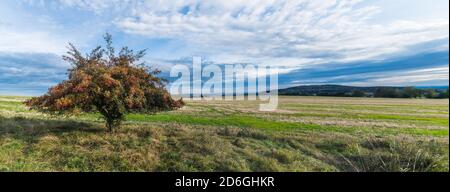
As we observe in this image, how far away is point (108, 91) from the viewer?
10.2 meters

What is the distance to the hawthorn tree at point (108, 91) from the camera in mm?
10250

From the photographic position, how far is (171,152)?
9188mm

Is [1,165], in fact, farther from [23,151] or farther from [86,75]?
[86,75]

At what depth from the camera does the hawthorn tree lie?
404 inches

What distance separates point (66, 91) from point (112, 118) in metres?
2.24

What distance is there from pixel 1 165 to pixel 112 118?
4314 mm

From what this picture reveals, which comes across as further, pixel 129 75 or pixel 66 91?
pixel 129 75
